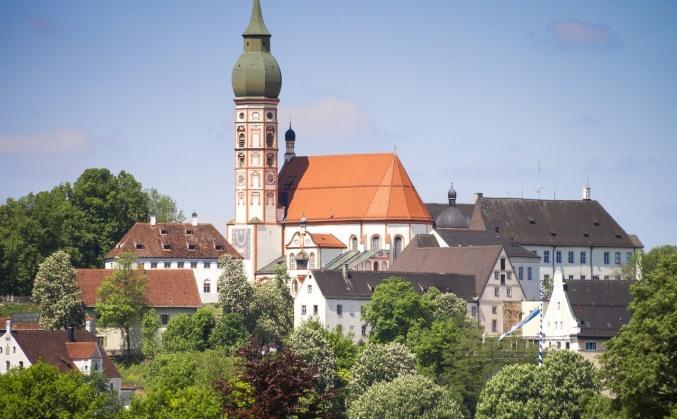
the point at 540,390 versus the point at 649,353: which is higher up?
the point at 649,353

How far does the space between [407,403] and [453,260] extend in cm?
3940

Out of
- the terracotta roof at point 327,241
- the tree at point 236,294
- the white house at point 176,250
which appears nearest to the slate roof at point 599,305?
the tree at point 236,294

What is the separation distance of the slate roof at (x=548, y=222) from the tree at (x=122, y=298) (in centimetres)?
2902

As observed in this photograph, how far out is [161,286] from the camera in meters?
140

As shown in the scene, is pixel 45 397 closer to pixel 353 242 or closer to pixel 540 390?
pixel 540 390

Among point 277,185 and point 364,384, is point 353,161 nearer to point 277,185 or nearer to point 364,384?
point 277,185

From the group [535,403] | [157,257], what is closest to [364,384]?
[535,403]

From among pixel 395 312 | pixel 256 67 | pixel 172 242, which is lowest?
pixel 395 312

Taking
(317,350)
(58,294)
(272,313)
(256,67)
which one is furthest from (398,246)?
(317,350)

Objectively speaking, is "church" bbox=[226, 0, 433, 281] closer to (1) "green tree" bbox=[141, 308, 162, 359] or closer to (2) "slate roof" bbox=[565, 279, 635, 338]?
(1) "green tree" bbox=[141, 308, 162, 359]

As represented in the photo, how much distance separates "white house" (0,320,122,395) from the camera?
118m

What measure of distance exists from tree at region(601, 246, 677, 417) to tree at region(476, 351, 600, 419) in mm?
27455

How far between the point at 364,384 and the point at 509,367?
36.7 ft

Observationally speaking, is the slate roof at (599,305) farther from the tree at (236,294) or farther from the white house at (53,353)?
the white house at (53,353)
